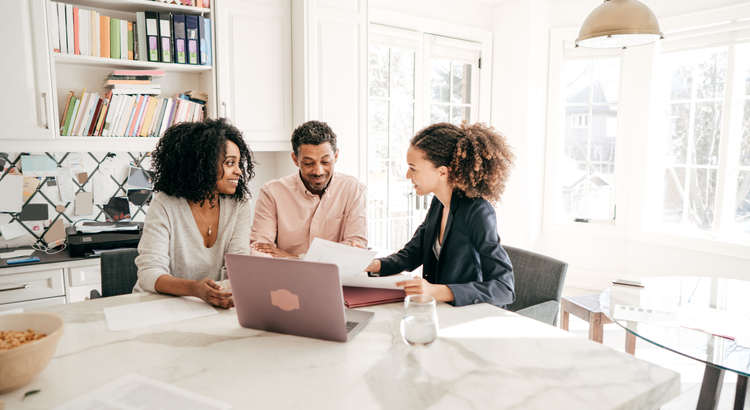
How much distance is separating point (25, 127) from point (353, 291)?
77.4 inches

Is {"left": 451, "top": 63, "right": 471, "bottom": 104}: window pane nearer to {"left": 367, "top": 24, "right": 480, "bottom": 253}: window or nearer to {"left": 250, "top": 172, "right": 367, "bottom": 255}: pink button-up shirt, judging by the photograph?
{"left": 367, "top": 24, "right": 480, "bottom": 253}: window

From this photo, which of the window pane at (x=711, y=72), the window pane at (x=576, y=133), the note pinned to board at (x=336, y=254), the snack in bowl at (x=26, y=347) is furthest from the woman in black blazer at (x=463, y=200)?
the window pane at (x=711, y=72)

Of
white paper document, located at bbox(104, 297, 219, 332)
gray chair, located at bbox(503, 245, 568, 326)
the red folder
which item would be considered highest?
the red folder

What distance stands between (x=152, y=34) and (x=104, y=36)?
0.23 metres

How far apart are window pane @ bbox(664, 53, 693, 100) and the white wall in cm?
21

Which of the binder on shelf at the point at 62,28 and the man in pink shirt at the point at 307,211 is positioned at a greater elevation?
the binder on shelf at the point at 62,28

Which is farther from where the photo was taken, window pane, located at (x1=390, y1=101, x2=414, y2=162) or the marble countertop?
window pane, located at (x1=390, y1=101, x2=414, y2=162)

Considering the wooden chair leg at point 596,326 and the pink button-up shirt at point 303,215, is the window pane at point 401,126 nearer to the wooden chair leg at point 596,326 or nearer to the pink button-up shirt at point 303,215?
the pink button-up shirt at point 303,215

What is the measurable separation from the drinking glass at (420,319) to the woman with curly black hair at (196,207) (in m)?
0.88

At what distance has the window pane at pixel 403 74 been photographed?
12.3ft

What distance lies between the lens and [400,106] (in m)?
3.80

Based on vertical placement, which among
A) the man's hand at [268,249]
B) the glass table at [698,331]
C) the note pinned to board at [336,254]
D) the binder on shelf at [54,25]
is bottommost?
the glass table at [698,331]

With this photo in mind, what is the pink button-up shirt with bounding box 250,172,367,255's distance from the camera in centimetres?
223

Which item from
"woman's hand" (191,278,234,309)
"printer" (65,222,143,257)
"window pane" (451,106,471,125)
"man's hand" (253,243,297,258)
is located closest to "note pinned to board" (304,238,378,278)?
"woman's hand" (191,278,234,309)
